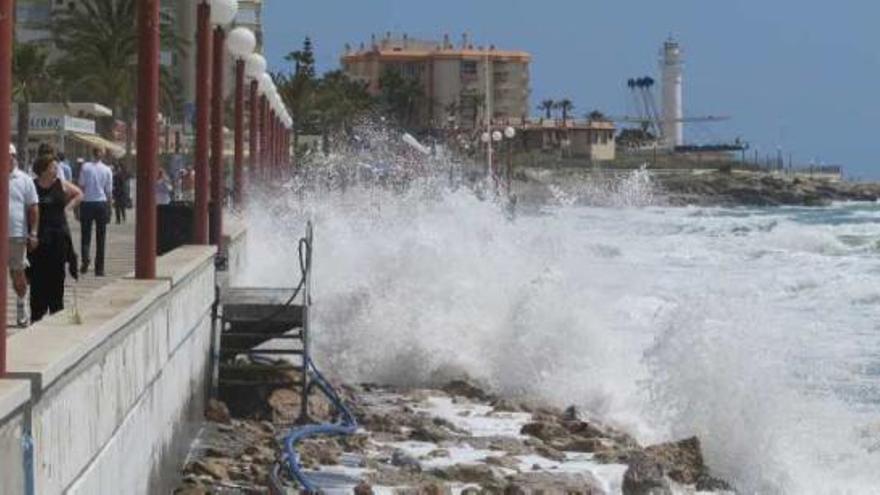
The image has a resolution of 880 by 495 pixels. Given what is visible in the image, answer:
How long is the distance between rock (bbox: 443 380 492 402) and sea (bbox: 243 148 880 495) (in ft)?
1.73

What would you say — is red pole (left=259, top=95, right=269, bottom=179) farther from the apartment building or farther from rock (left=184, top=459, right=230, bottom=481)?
the apartment building

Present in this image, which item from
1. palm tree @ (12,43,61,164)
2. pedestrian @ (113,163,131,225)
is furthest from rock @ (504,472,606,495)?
palm tree @ (12,43,61,164)

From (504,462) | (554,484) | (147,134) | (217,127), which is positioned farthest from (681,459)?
(217,127)

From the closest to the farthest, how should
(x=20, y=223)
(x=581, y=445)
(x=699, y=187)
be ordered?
1. (x=20, y=223)
2. (x=581, y=445)
3. (x=699, y=187)

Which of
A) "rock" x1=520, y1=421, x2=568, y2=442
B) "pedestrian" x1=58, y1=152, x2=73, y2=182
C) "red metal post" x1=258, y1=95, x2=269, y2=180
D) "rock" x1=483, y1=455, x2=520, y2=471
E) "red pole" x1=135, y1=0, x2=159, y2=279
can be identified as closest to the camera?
"red pole" x1=135, y1=0, x2=159, y2=279

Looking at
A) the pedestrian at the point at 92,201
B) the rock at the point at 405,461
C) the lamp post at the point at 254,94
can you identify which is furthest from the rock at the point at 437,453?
the lamp post at the point at 254,94

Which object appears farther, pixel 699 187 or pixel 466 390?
pixel 699 187

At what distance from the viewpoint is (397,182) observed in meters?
44.0

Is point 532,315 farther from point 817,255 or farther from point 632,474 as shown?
point 817,255

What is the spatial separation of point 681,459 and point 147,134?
4.72m

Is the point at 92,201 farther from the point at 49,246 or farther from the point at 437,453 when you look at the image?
the point at 437,453

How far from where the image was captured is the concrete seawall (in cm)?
530

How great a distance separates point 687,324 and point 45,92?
170ft

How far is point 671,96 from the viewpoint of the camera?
175125 mm
